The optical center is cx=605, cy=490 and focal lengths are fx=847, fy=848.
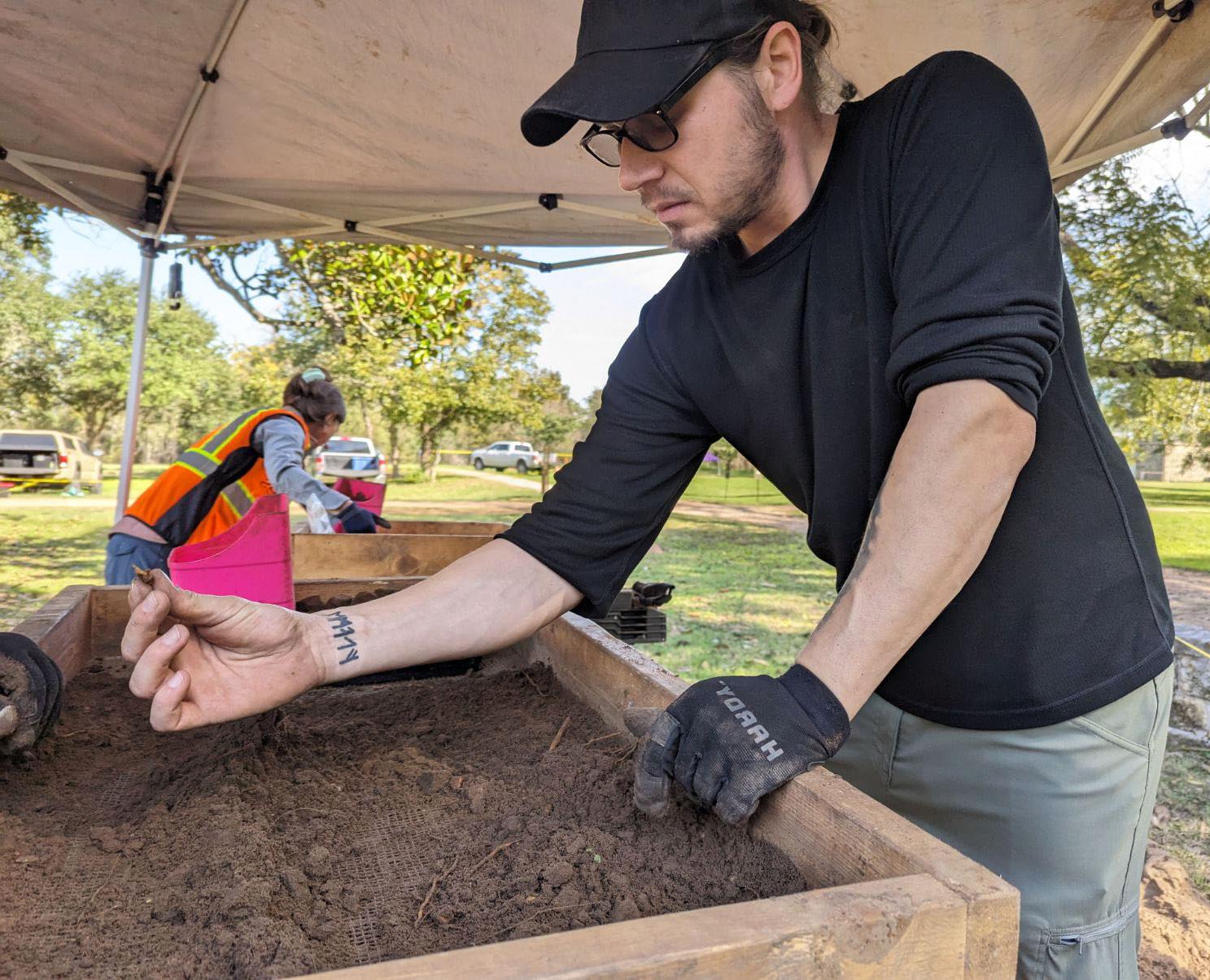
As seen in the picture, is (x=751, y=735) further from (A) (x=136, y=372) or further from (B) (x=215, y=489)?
(A) (x=136, y=372)

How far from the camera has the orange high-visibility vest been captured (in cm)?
360

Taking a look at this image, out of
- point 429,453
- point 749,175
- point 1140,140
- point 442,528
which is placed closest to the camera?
point 749,175

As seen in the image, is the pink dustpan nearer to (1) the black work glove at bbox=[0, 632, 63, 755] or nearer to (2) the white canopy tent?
(1) the black work glove at bbox=[0, 632, 63, 755]

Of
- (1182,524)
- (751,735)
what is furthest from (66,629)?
(1182,524)

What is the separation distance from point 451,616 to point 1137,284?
23.3ft

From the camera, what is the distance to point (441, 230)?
4.77 meters

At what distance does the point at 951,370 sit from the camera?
3.18 feet

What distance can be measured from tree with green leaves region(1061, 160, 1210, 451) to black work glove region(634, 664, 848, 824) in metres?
6.77

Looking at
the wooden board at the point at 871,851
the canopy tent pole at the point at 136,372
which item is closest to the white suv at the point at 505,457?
the canopy tent pole at the point at 136,372

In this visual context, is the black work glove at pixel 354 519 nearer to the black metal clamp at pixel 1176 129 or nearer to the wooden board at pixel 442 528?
the wooden board at pixel 442 528

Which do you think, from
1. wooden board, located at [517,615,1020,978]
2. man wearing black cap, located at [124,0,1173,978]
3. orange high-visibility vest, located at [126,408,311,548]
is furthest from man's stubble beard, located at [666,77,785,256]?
orange high-visibility vest, located at [126,408,311,548]

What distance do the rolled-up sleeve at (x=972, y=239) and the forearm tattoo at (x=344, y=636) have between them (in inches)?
34.8

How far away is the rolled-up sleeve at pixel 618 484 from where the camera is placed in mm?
1494

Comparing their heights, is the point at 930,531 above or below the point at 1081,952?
above
